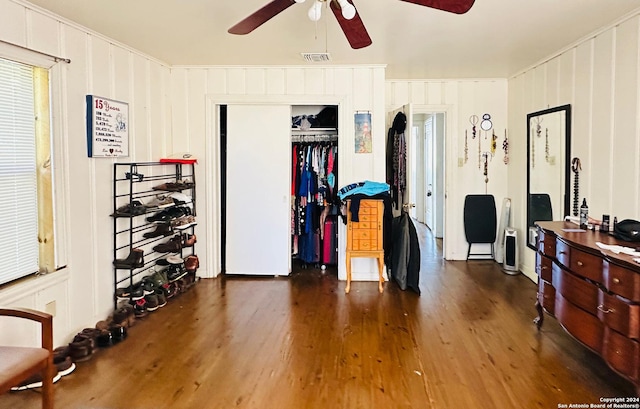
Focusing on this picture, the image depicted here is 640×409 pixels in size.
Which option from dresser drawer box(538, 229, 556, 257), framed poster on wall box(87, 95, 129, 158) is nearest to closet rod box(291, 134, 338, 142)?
framed poster on wall box(87, 95, 129, 158)

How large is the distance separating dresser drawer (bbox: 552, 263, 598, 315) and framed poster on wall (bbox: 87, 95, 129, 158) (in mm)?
3630

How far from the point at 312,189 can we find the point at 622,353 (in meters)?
3.66

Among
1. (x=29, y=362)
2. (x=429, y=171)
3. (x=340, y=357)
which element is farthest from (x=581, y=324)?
(x=429, y=171)

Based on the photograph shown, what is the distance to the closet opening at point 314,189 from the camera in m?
5.41

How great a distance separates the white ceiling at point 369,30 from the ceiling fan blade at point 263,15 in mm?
432

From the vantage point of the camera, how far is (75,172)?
3412 millimetres

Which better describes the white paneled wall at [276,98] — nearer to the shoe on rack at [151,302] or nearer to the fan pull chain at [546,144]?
the shoe on rack at [151,302]

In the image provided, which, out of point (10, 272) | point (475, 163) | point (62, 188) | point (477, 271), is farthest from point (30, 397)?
point (475, 163)

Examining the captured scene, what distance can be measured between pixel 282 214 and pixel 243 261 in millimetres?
734

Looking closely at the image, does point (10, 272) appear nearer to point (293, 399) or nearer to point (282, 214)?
point (293, 399)

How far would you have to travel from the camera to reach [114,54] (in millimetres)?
3889

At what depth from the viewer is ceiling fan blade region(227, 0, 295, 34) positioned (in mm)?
2314

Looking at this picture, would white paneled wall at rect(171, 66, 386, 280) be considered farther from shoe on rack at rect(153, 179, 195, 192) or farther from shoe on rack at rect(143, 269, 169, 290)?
shoe on rack at rect(143, 269, 169, 290)

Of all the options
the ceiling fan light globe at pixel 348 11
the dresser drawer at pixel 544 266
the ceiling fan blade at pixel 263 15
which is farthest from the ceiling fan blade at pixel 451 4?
the dresser drawer at pixel 544 266
